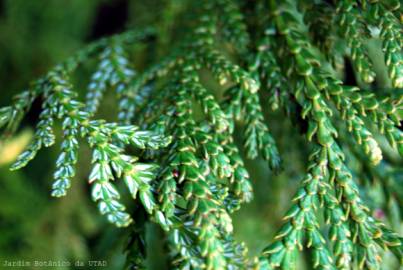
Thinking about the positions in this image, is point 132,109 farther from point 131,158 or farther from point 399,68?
point 399,68

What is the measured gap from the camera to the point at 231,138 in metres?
1.15

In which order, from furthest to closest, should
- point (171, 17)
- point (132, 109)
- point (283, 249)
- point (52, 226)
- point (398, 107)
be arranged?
point (52, 226), point (171, 17), point (132, 109), point (398, 107), point (283, 249)

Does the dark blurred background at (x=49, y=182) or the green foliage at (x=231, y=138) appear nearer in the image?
the green foliage at (x=231, y=138)

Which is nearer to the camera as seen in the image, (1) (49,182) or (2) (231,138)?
(2) (231,138)

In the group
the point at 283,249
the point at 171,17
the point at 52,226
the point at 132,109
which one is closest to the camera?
the point at 283,249

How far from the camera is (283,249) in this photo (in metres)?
0.94

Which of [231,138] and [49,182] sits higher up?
[231,138]

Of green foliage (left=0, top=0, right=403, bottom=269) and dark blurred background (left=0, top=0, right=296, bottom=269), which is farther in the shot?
dark blurred background (left=0, top=0, right=296, bottom=269)

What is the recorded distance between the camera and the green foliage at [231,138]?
0.93 m

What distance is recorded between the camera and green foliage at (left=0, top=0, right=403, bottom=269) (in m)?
0.93

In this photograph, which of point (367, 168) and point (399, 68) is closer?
point (399, 68)

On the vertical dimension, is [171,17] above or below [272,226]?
above

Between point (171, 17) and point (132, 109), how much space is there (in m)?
0.49

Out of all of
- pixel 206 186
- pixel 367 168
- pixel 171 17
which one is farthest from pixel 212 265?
pixel 171 17
